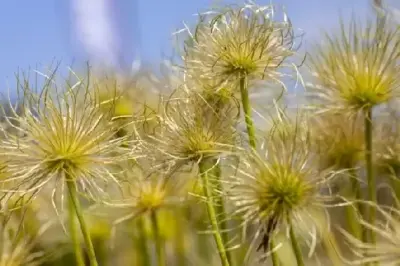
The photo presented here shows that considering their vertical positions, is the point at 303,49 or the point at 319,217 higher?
the point at 303,49

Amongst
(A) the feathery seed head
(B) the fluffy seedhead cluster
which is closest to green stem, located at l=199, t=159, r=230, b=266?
(B) the fluffy seedhead cluster

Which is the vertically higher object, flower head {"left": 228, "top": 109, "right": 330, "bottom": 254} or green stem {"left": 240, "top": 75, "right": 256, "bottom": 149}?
green stem {"left": 240, "top": 75, "right": 256, "bottom": 149}

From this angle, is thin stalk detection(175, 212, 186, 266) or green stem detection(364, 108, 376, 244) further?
thin stalk detection(175, 212, 186, 266)

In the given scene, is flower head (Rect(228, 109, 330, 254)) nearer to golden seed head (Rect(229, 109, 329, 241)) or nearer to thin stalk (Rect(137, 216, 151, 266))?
golden seed head (Rect(229, 109, 329, 241))

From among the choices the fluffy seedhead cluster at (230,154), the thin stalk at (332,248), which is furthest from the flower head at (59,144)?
the thin stalk at (332,248)

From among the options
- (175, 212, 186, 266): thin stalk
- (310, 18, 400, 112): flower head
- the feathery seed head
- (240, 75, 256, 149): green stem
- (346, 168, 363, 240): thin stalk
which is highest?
(310, 18, 400, 112): flower head

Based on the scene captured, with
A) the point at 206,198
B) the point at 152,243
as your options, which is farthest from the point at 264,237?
the point at 152,243

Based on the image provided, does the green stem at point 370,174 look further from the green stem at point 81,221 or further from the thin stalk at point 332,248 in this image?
the green stem at point 81,221

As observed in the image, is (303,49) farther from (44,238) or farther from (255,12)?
(44,238)
